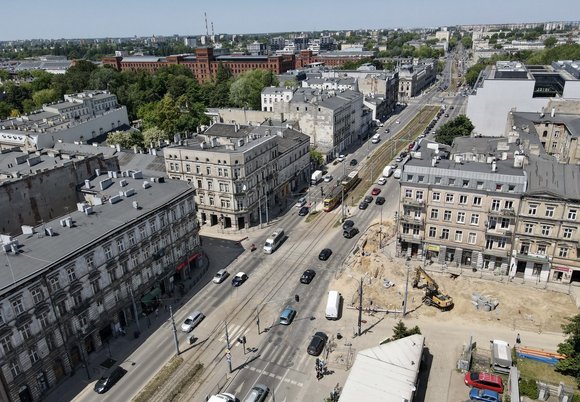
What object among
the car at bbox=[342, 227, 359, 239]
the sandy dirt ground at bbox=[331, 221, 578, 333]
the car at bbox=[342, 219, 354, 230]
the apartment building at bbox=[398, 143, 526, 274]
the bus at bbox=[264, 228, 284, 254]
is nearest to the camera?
the sandy dirt ground at bbox=[331, 221, 578, 333]

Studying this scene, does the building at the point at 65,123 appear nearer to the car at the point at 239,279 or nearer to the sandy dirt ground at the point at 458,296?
the car at the point at 239,279

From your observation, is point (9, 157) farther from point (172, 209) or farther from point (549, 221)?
point (549, 221)

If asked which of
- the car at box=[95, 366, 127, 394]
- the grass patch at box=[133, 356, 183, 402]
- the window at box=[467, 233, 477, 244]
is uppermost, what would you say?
the window at box=[467, 233, 477, 244]

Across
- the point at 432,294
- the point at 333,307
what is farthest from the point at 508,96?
the point at 333,307

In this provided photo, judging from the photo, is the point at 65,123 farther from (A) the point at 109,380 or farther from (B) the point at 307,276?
(A) the point at 109,380

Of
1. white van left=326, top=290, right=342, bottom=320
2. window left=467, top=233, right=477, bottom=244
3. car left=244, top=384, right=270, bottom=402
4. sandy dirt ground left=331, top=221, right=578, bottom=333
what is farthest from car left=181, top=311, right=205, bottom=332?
window left=467, top=233, right=477, bottom=244

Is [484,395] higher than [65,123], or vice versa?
[65,123]

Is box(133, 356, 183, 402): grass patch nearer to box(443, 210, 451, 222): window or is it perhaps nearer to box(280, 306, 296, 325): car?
box(280, 306, 296, 325): car

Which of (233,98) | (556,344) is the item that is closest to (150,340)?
(556,344)
